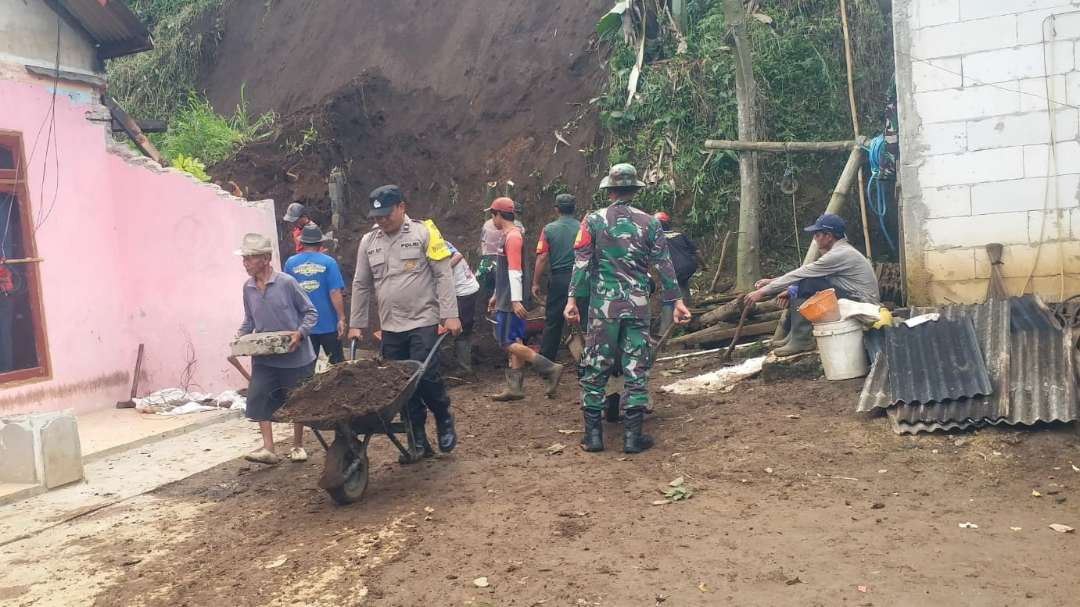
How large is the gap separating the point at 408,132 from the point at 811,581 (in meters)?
12.9

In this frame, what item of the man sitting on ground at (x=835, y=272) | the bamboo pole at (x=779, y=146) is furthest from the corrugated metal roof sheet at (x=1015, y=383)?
the bamboo pole at (x=779, y=146)

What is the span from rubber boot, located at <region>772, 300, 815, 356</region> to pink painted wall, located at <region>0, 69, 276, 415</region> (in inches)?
230

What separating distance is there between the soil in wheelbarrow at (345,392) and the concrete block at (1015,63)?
567cm

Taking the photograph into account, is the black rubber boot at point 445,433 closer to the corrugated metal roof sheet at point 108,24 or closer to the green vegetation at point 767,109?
the corrugated metal roof sheet at point 108,24

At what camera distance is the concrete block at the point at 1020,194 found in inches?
329

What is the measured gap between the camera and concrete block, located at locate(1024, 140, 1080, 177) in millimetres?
8312

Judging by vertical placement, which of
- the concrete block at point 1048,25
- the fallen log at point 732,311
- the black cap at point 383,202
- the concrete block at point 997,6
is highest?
the concrete block at point 997,6

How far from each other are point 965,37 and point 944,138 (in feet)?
2.87

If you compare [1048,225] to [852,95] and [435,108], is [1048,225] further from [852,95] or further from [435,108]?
[435,108]

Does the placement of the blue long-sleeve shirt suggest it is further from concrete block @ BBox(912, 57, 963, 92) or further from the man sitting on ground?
concrete block @ BBox(912, 57, 963, 92)

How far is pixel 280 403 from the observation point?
7391 mm

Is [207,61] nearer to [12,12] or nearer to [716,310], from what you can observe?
[12,12]

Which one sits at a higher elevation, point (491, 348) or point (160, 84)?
point (160, 84)

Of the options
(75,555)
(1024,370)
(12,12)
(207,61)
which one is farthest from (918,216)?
(207,61)
